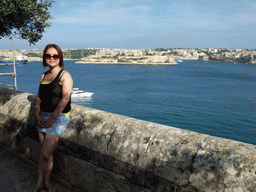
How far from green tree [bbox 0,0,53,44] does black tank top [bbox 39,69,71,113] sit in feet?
7.69

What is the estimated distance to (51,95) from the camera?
2.15 meters

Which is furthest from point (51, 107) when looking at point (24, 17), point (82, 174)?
point (24, 17)

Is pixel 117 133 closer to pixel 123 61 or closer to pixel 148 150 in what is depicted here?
pixel 148 150

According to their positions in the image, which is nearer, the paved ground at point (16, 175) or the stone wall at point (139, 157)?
the stone wall at point (139, 157)

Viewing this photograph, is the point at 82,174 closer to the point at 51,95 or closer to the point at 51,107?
the point at 51,107

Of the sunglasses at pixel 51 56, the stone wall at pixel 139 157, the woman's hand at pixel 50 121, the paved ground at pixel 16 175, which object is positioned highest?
the sunglasses at pixel 51 56

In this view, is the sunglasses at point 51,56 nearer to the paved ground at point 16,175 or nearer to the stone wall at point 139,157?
the stone wall at point 139,157

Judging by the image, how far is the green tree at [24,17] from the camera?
12.5 ft

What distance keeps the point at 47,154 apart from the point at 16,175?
739 millimetres

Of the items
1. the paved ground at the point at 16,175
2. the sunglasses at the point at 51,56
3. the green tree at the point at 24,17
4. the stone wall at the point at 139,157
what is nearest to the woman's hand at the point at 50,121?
the stone wall at the point at 139,157

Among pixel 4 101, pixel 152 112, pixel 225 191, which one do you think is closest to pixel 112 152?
pixel 225 191

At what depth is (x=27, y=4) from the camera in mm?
4066

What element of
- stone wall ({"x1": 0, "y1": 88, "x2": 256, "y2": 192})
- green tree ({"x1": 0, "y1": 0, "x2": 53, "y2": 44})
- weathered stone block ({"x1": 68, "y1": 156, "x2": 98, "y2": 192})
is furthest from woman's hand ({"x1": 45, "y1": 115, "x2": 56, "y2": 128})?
green tree ({"x1": 0, "y1": 0, "x2": 53, "y2": 44})

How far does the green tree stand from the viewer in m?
3.81
